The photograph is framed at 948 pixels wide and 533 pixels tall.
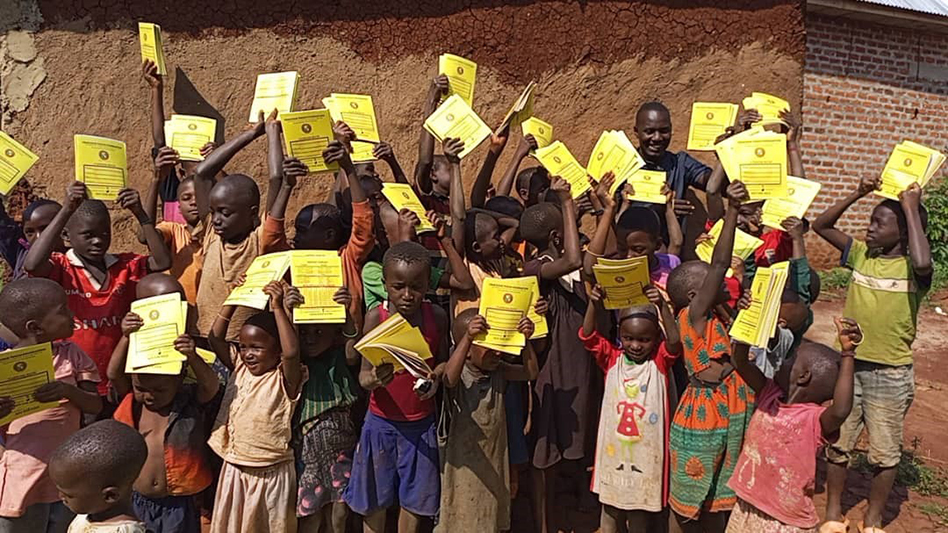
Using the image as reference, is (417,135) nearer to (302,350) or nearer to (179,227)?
(179,227)

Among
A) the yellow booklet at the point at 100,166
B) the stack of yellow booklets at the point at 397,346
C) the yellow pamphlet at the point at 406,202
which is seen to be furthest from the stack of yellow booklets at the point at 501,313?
the yellow booklet at the point at 100,166

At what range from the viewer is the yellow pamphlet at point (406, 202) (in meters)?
3.44

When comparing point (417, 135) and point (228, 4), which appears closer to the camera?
point (228, 4)

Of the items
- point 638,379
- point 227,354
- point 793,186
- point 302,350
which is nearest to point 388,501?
point 302,350

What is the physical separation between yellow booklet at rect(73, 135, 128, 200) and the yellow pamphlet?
1305mm

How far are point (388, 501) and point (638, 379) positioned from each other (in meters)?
1.18

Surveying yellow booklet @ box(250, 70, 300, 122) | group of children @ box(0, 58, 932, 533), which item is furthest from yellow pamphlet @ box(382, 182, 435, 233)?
yellow booklet @ box(250, 70, 300, 122)

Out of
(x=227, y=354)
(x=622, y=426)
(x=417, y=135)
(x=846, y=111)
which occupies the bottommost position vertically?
(x=622, y=426)

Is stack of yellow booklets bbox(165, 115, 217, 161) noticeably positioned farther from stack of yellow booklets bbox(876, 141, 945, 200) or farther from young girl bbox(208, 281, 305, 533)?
stack of yellow booklets bbox(876, 141, 945, 200)

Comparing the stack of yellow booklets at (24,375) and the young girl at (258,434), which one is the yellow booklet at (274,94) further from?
the stack of yellow booklets at (24,375)

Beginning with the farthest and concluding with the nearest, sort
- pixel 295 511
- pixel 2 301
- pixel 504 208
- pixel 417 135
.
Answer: pixel 417 135, pixel 504 208, pixel 295 511, pixel 2 301

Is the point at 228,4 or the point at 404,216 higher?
the point at 228,4

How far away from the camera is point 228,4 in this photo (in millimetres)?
5051

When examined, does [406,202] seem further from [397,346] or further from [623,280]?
[623,280]
